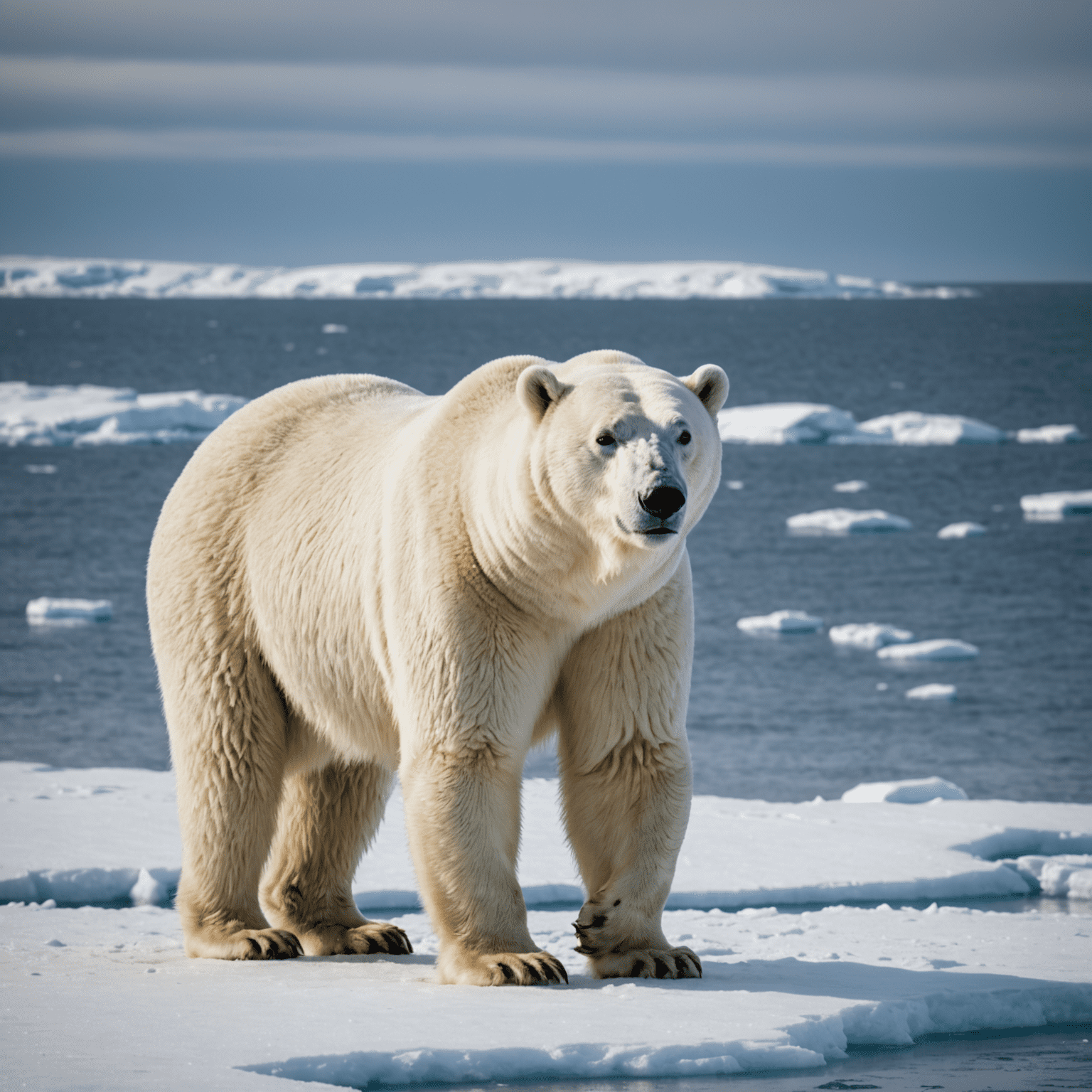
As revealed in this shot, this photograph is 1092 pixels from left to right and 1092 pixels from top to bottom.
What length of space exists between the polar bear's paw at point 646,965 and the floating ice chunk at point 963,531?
2383cm

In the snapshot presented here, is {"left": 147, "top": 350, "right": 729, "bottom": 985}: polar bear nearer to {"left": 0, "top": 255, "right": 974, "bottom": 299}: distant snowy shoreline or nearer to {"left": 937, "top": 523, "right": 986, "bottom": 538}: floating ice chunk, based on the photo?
{"left": 937, "top": 523, "right": 986, "bottom": 538}: floating ice chunk

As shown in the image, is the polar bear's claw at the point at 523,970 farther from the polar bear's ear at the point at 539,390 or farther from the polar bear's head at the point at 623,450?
the polar bear's ear at the point at 539,390

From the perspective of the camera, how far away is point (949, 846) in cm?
662

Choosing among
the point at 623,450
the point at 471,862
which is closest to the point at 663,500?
the point at 623,450

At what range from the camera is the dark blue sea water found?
15062 mm

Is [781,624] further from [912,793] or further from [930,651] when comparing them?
[912,793]

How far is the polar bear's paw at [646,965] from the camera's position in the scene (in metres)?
4.05

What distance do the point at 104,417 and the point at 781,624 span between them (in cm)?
2384

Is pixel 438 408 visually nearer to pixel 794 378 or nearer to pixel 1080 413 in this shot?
pixel 1080 413

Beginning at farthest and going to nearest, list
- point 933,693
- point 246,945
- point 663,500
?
1. point 933,693
2. point 246,945
3. point 663,500

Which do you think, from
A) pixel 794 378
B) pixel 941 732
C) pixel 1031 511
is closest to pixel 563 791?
pixel 941 732

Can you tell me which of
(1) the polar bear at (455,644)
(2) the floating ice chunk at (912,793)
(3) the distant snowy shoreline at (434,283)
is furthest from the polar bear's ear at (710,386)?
(3) the distant snowy shoreline at (434,283)

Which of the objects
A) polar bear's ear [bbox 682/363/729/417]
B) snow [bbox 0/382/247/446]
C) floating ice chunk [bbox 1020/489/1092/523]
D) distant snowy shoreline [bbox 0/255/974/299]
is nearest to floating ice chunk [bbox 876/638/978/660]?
floating ice chunk [bbox 1020/489/1092/523]

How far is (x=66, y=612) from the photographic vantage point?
71.6ft
